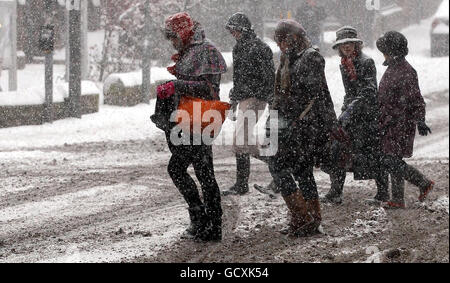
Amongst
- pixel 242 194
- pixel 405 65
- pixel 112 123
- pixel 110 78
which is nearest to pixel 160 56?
pixel 110 78

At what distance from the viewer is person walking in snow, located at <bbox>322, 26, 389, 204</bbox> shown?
8023mm

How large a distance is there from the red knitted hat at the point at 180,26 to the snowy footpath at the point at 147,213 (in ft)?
5.39

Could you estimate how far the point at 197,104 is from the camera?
6.42 metres

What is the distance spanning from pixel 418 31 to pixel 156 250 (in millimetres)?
25829

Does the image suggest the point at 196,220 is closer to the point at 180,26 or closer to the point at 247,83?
the point at 180,26

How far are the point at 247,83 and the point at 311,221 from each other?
84.4 inches

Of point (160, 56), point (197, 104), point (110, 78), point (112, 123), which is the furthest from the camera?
point (160, 56)

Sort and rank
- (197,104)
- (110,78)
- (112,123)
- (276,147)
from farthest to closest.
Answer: (110,78)
(112,123)
(276,147)
(197,104)

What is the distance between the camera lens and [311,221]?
6.98 m

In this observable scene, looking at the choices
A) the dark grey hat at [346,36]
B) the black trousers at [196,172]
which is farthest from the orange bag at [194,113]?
the dark grey hat at [346,36]

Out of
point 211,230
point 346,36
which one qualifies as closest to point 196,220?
point 211,230

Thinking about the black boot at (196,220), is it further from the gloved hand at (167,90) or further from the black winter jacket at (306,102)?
the gloved hand at (167,90)

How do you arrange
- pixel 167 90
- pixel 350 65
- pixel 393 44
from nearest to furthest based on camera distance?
pixel 167 90 < pixel 393 44 < pixel 350 65

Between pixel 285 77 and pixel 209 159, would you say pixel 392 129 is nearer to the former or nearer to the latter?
pixel 285 77
